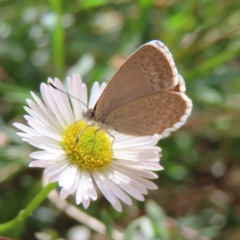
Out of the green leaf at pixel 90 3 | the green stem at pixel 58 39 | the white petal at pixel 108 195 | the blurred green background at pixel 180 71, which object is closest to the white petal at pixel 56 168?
the white petal at pixel 108 195

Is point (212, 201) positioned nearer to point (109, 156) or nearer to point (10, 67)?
point (109, 156)

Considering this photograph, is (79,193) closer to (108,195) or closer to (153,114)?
(108,195)

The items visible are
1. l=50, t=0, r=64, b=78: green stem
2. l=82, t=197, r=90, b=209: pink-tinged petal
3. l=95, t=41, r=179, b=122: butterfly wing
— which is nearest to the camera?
l=82, t=197, r=90, b=209: pink-tinged petal

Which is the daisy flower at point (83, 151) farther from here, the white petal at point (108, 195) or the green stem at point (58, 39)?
the green stem at point (58, 39)

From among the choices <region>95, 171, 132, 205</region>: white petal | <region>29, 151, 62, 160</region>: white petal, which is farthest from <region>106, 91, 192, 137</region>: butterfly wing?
<region>29, 151, 62, 160</region>: white petal

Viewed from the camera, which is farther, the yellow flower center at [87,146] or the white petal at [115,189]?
the yellow flower center at [87,146]

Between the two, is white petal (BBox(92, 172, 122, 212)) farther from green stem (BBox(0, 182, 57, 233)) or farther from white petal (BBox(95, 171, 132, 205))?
green stem (BBox(0, 182, 57, 233))

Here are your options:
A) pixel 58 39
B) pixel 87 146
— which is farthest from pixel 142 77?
→ pixel 58 39
